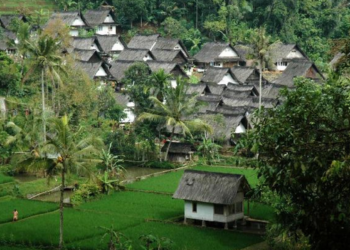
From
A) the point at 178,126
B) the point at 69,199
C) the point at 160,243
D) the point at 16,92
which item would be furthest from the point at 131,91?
the point at 160,243

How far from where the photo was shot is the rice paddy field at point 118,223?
1113 inches

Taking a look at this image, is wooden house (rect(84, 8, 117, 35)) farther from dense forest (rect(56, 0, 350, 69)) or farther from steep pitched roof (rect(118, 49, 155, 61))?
steep pitched roof (rect(118, 49, 155, 61))

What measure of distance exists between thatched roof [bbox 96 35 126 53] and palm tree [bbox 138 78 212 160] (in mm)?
21174

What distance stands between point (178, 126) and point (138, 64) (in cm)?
582

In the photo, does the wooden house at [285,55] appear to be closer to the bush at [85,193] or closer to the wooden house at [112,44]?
the wooden house at [112,44]

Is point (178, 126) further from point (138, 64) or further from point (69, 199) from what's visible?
point (69, 199)

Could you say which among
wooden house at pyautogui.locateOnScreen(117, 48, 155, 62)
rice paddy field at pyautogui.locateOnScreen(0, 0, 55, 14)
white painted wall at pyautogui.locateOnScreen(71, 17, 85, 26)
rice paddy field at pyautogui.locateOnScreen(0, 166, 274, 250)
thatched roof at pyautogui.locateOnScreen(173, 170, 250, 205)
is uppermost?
rice paddy field at pyautogui.locateOnScreen(0, 0, 55, 14)

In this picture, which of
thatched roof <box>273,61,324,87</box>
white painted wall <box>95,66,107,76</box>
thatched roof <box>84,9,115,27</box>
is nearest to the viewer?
white painted wall <box>95,66,107,76</box>

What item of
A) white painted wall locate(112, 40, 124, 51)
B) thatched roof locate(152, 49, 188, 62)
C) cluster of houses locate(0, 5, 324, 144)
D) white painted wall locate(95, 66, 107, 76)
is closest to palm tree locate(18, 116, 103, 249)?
cluster of houses locate(0, 5, 324, 144)

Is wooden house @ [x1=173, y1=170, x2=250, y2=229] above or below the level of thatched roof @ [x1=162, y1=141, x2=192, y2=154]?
below

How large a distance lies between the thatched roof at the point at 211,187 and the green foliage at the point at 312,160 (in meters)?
9.62

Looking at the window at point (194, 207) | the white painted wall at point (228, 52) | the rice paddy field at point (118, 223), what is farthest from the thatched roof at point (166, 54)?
the window at point (194, 207)

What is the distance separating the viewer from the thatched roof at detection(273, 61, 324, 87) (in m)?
56.2

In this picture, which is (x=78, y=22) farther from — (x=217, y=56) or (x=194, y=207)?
(x=194, y=207)
